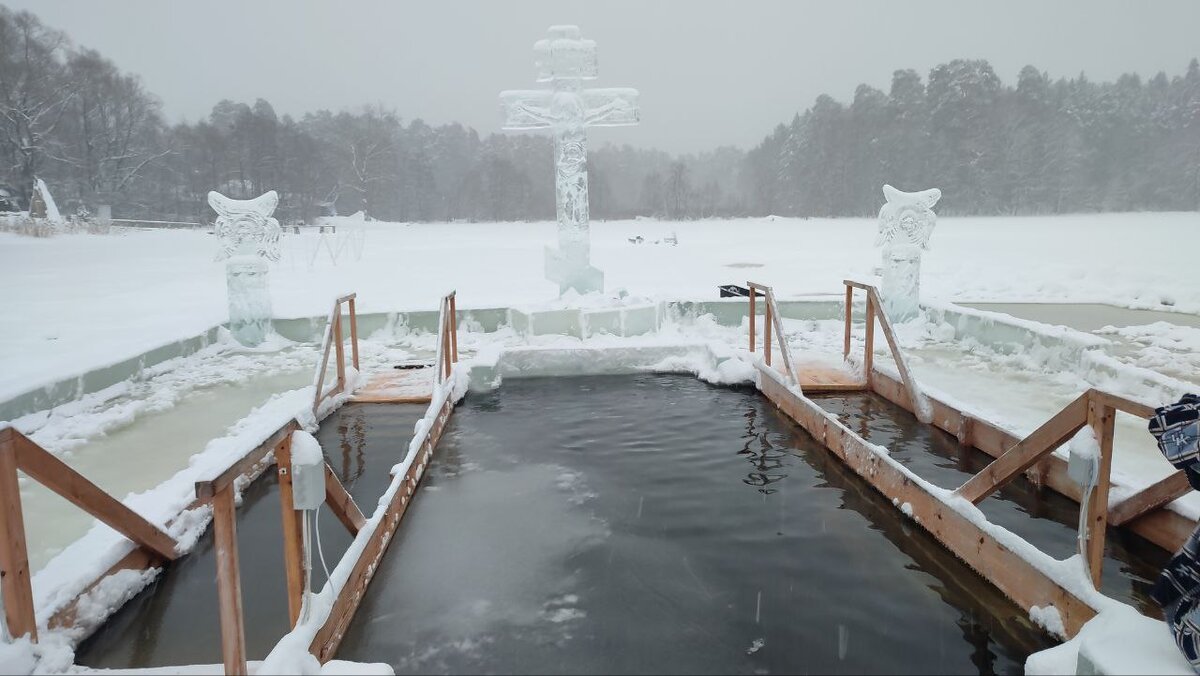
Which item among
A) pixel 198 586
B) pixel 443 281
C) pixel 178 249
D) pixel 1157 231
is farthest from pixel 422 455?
pixel 1157 231

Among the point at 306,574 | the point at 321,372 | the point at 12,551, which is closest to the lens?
the point at 12,551

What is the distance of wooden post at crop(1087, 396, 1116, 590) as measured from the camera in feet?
11.1

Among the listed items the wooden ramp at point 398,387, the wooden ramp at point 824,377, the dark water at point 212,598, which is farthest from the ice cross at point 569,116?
the dark water at point 212,598

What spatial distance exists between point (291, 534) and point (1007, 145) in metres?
65.9

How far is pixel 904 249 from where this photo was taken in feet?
41.6

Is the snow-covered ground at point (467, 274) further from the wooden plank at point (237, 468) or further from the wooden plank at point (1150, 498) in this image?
the wooden plank at point (1150, 498)

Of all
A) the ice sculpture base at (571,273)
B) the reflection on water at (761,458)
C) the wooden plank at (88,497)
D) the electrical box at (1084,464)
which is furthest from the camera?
the ice sculpture base at (571,273)

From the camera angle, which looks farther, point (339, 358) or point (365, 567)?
point (339, 358)

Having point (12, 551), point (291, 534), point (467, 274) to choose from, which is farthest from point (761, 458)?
point (467, 274)

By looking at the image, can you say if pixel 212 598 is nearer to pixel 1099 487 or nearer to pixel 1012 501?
pixel 1099 487

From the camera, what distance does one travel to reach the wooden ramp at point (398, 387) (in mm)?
8695

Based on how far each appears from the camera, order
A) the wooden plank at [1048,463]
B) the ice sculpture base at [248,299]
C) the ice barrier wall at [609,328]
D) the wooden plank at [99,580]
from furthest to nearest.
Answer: the ice sculpture base at [248,299] → the ice barrier wall at [609,328] → the wooden plank at [1048,463] → the wooden plank at [99,580]

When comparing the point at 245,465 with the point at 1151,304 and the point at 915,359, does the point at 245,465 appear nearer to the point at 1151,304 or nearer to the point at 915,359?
the point at 915,359

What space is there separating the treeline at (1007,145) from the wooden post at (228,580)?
6417cm
